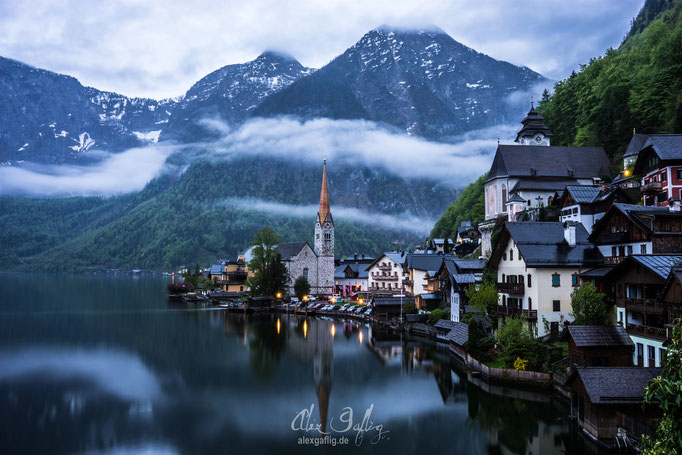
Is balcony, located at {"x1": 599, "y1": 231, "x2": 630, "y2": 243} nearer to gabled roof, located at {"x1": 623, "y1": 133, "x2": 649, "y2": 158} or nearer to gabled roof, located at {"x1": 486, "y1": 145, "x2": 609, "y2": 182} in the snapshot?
gabled roof, located at {"x1": 623, "y1": 133, "x2": 649, "y2": 158}

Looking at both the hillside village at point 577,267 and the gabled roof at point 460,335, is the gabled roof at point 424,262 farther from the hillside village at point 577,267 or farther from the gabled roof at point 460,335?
the gabled roof at point 460,335

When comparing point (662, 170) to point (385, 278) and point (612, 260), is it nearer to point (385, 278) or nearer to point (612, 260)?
point (612, 260)

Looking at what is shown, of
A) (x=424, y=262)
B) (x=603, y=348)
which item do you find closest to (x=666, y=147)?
(x=603, y=348)

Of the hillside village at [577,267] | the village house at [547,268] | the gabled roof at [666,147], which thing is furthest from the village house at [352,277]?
the gabled roof at [666,147]

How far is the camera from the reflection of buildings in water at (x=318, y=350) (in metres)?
37.3

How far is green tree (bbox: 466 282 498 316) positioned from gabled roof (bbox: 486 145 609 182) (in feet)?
90.0

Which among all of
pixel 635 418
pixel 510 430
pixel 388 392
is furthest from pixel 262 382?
pixel 635 418

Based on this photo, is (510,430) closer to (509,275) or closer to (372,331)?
(509,275)

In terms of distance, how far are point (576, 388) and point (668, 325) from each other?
568cm

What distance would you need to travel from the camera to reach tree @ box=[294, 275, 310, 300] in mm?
113056

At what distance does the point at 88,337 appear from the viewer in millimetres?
64125

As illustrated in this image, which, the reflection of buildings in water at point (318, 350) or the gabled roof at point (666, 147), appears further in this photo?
the gabled roof at point (666, 147)

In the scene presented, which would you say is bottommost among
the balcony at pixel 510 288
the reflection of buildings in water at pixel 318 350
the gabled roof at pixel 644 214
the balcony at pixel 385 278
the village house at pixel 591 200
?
the reflection of buildings in water at pixel 318 350

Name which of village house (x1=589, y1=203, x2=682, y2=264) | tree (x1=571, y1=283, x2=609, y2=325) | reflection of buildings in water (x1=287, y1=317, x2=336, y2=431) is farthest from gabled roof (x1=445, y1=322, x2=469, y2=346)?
village house (x1=589, y1=203, x2=682, y2=264)
